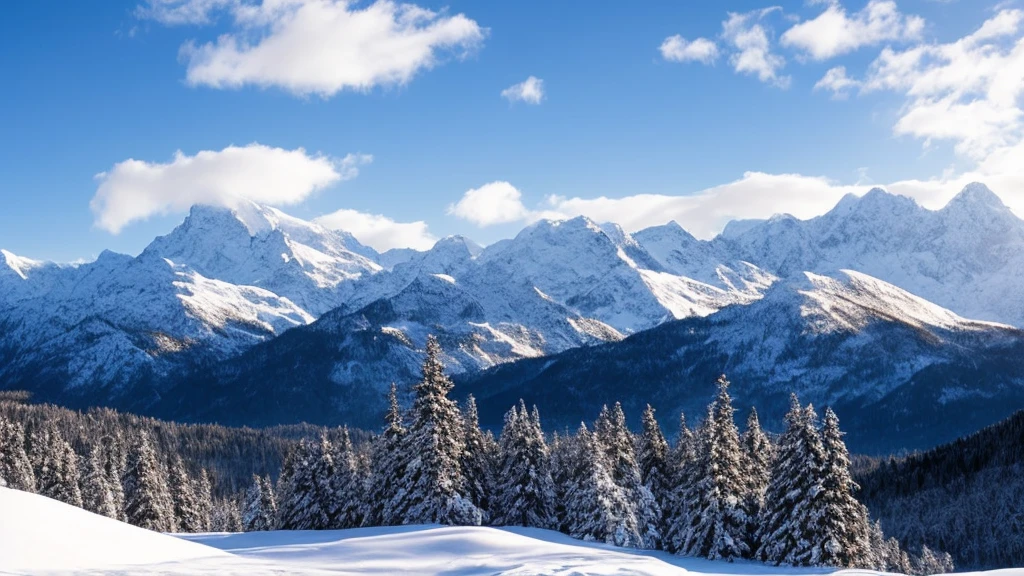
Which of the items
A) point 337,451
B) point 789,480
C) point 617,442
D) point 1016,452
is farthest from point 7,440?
point 1016,452

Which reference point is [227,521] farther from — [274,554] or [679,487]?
[274,554]

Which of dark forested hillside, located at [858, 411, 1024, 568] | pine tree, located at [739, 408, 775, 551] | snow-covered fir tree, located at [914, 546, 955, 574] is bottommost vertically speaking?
snow-covered fir tree, located at [914, 546, 955, 574]

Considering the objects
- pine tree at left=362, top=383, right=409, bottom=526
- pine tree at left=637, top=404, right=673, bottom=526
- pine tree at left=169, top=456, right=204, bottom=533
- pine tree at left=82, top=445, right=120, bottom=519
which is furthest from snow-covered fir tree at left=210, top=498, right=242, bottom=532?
pine tree at left=637, top=404, right=673, bottom=526

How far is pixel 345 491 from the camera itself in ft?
231

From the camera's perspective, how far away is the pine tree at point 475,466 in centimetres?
5516

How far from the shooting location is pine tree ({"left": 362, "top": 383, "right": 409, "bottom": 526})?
52.5 metres

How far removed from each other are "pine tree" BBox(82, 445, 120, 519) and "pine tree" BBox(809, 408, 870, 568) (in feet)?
230

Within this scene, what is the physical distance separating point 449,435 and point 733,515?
726 inches

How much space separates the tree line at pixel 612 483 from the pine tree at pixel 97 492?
25.5m

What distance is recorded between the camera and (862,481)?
196 meters

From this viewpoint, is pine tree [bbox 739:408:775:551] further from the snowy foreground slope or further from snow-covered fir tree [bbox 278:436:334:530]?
snow-covered fir tree [bbox 278:436:334:530]

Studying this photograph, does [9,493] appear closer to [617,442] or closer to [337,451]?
[617,442]

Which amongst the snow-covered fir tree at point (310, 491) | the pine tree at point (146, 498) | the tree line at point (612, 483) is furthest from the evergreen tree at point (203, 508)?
the tree line at point (612, 483)

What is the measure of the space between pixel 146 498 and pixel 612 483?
50.1 m
